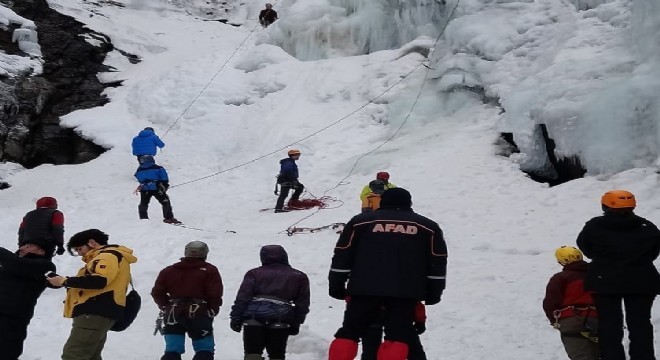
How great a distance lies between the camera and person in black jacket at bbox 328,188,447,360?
13.8 feet

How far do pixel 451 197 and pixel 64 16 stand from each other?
1651 centimetres

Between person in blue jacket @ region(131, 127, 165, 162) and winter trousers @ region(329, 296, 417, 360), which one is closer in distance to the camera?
winter trousers @ region(329, 296, 417, 360)

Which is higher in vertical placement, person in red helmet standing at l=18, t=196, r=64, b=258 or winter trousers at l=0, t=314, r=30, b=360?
person in red helmet standing at l=18, t=196, r=64, b=258

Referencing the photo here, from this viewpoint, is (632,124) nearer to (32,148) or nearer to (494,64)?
(494,64)

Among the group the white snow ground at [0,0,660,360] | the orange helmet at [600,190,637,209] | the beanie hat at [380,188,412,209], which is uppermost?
the beanie hat at [380,188,412,209]

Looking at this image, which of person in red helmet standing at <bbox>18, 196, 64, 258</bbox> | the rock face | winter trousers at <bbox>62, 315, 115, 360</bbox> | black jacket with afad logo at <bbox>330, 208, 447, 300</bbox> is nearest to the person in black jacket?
black jacket with afad logo at <bbox>330, 208, 447, 300</bbox>

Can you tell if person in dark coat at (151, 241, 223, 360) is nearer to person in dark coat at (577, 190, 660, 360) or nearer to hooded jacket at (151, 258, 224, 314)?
hooded jacket at (151, 258, 224, 314)

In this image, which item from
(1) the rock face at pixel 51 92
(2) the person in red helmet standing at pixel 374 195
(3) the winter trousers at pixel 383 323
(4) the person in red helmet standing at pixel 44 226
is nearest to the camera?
(3) the winter trousers at pixel 383 323

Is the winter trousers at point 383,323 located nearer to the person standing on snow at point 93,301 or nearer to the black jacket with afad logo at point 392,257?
the black jacket with afad logo at point 392,257

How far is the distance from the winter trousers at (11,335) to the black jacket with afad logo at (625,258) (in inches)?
167

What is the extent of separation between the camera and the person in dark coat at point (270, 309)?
4.86 m

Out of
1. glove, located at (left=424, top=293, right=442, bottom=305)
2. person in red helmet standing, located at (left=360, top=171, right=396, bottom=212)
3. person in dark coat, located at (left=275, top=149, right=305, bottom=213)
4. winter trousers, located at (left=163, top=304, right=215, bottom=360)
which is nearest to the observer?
glove, located at (left=424, top=293, right=442, bottom=305)

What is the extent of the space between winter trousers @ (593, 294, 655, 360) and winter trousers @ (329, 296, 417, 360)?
1366mm

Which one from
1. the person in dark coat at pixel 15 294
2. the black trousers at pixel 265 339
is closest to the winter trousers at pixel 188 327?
A: the black trousers at pixel 265 339
